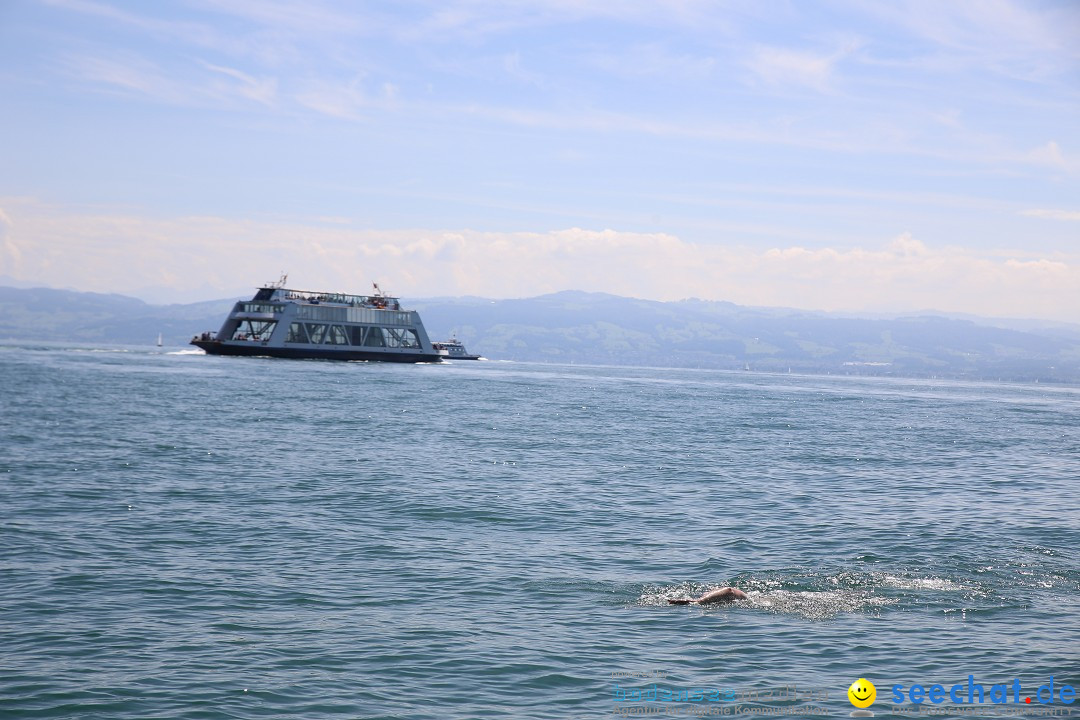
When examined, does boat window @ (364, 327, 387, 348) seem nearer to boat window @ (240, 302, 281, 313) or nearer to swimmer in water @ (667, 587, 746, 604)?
boat window @ (240, 302, 281, 313)

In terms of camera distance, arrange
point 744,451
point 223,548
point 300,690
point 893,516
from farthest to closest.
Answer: point 744,451 < point 893,516 < point 223,548 < point 300,690

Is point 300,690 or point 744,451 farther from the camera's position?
point 744,451

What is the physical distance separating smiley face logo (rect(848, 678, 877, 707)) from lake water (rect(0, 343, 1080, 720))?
235 mm

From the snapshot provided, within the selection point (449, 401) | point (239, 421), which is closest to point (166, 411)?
point (239, 421)

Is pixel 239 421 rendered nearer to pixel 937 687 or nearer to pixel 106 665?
pixel 106 665

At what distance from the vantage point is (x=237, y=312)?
485ft

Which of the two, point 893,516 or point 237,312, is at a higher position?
point 237,312

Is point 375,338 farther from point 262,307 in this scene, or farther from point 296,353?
point 262,307

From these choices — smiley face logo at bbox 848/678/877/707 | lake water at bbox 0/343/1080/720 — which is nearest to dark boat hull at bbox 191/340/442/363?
lake water at bbox 0/343/1080/720

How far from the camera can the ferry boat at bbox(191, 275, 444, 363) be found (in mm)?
146125

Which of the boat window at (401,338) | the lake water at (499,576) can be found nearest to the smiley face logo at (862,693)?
the lake water at (499,576)

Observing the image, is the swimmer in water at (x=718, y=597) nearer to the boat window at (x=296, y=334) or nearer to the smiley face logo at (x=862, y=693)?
the smiley face logo at (x=862, y=693)

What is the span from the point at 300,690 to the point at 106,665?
128 inches

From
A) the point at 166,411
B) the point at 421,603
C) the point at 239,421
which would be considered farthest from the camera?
the point at 166,411
